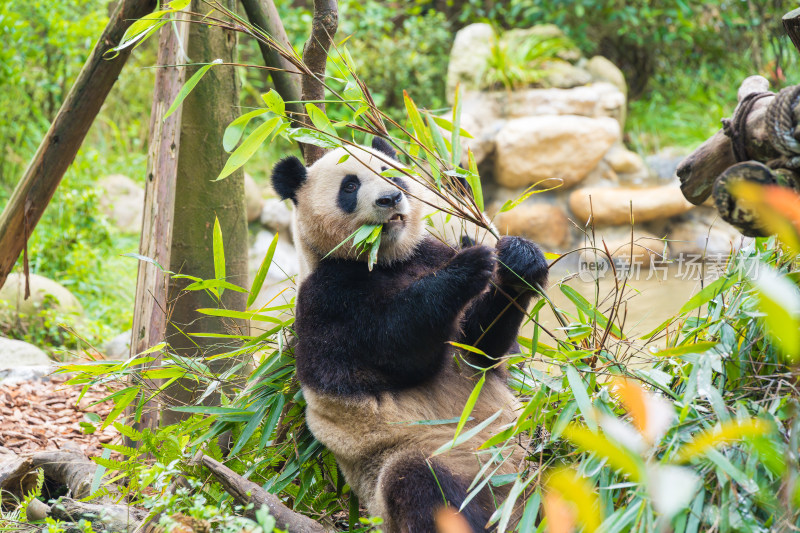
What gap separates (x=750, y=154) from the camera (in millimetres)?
2531

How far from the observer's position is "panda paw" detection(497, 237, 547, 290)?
3.07 metres

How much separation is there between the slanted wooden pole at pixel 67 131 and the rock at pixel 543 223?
6.26m

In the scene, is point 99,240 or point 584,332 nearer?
point 584,332

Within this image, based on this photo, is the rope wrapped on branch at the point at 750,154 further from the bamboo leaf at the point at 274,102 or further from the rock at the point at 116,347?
the rock at the point at 116,347

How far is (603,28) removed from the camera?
11.9 m

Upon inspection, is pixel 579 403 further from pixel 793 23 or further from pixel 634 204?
pixel 634 204

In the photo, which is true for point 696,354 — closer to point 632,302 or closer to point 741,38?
point 632,302

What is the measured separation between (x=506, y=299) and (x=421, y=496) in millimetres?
997

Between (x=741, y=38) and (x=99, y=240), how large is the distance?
10.4 m

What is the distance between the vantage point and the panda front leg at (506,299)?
3074 mm

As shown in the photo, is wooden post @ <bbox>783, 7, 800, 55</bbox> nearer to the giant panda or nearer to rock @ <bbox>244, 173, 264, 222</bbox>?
the giant panda

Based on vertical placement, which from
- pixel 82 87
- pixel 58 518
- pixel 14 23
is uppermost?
pixel 14 23

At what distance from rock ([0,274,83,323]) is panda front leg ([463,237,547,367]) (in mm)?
4896

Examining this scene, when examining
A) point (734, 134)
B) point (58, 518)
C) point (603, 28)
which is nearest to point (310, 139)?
point (734, 134)
